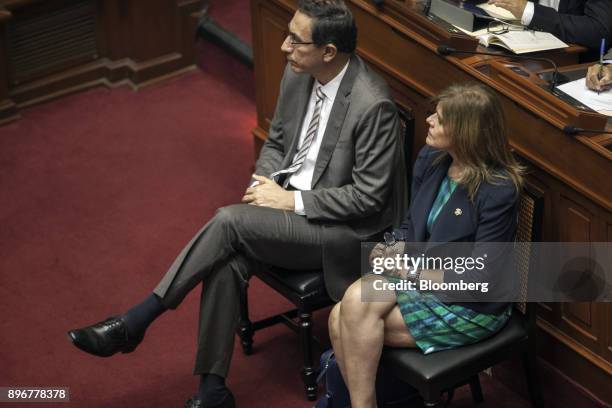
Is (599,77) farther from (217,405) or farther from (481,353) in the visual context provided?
(217,405)

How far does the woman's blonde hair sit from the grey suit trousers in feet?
2.02

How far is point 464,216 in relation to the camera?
3252 mm

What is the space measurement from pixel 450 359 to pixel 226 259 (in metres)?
0.78

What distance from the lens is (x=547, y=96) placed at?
3311mm

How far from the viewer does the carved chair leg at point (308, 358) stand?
12.0 ft

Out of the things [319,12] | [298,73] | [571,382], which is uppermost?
[319,12]

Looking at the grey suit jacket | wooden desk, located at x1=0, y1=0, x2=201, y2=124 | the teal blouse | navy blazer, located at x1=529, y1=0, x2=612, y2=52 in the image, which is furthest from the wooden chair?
wooden desk, located at x1=0, y1=0, x2=201, y2=124

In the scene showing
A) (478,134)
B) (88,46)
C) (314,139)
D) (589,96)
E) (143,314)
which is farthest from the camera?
(88,46)

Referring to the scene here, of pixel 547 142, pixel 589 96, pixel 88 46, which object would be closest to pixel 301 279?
pixel 547 142

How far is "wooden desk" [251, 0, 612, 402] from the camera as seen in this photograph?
3.27 meters

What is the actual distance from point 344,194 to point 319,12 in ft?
1.85

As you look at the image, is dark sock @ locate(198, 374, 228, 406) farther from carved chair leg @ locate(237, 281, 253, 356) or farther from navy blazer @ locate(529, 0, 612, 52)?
navy blazer @ locate(529, 0, 612, 52)

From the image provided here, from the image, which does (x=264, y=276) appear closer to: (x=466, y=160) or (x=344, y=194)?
(x=344, y=194)

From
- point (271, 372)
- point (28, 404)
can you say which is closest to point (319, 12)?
point (271, 372)
